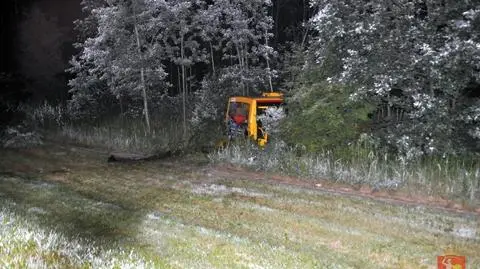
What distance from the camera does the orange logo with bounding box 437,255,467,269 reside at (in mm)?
5227

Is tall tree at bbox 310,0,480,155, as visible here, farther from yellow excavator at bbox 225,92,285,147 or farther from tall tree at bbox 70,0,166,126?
tall tree at bbox 70,0,166,126

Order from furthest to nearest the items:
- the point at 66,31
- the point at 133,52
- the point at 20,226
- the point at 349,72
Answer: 1. the point at 66,31
2. the point at 133,52
3. the point at 349,72
4. the point at 20,226

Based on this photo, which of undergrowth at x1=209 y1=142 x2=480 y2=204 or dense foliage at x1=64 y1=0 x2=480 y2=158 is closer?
undergrowth at x1=209 y1=142 x2=480 y2=204

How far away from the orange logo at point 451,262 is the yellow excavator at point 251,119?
6.47 meters

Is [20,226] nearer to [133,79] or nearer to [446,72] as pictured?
[446,72]

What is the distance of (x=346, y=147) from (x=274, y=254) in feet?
17.4

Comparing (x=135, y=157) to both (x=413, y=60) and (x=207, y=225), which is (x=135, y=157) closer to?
(x=207, y=225)

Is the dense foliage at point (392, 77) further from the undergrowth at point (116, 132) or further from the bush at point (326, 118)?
the undergrowth at point (116, 132)

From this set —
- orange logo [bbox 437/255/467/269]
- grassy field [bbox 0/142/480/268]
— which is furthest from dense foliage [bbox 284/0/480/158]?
orange logo [bbox 437/255/467/269]

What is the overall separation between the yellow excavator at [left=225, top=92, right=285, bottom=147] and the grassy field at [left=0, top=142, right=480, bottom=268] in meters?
1.91

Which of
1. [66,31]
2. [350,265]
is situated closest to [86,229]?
[350,265]

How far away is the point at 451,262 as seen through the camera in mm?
5262

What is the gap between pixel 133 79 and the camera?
16.2 metres

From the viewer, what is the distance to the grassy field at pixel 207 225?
194 inches
